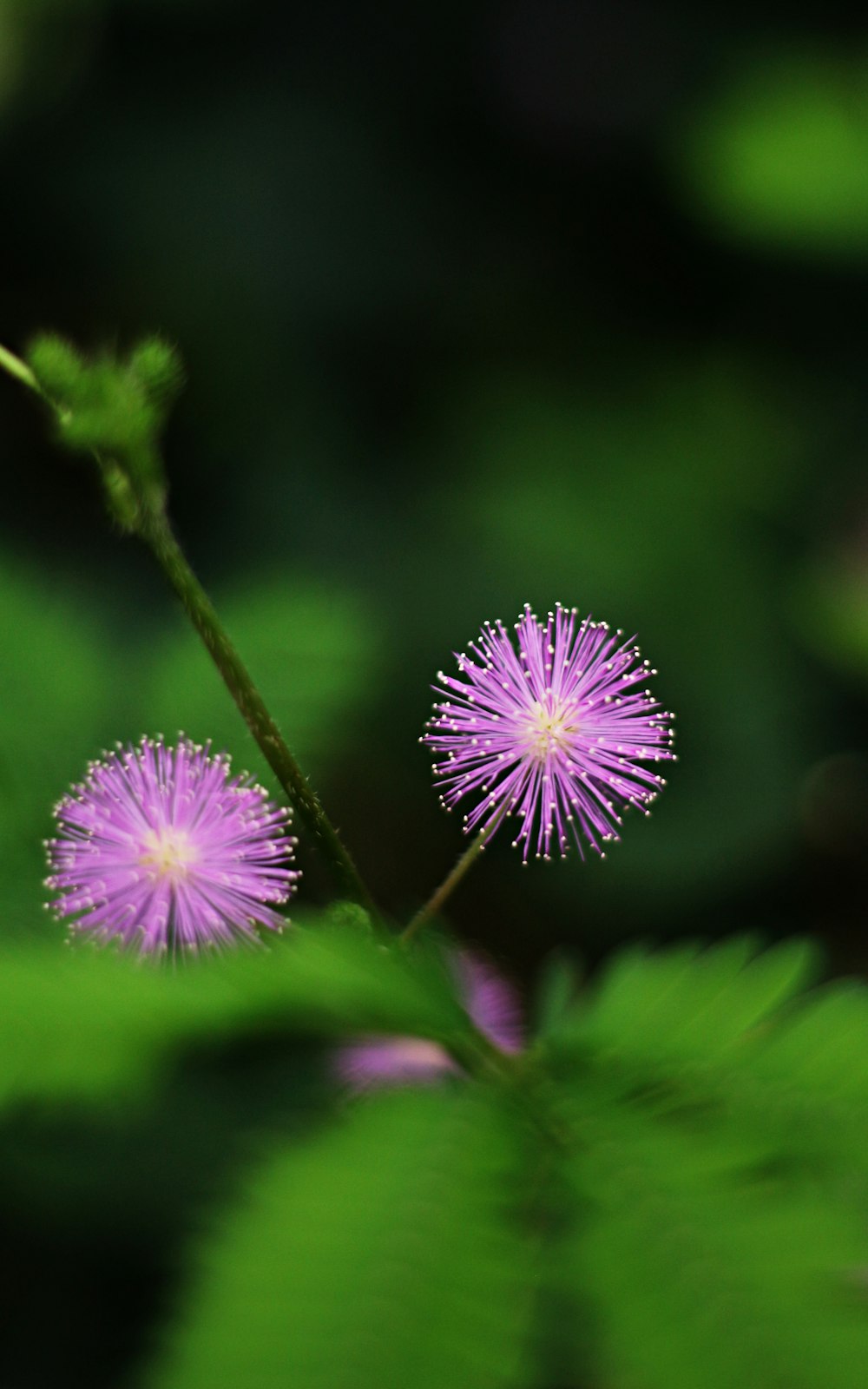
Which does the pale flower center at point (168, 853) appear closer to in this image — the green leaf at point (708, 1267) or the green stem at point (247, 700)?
the green stem at point (247, 700)

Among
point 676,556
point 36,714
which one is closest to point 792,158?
point 676,556

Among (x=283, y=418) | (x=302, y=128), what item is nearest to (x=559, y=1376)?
(x=283, y=418)

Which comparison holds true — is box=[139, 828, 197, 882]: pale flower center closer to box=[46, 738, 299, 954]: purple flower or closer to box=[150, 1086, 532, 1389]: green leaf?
box=[46, 738, 299, 954]: purple flower

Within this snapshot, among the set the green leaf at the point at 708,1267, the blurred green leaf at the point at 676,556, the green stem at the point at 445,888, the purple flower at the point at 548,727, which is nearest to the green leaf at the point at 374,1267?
the green leaf at the point at 708,1267

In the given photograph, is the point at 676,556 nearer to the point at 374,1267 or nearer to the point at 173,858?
the point at 173,858

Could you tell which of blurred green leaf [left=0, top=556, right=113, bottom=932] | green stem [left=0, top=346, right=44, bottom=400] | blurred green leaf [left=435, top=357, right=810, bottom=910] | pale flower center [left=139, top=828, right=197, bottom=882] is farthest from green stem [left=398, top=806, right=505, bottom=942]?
blurred green leaf [left=435, top=357, right=810, bottom=910]

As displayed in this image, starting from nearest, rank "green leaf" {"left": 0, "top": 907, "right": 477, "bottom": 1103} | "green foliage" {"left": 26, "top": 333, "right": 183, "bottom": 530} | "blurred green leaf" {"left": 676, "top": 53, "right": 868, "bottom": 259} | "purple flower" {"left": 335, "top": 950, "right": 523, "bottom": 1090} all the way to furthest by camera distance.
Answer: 1. "green leaf" {"left": 0, "top": 907, "right": 477, "bottom": 1103}
2. "green foliage" {"left": 26, "top": 333, "right": 183, "bottom": 530}
3. "purple flower" {"left": 335, "top": 950, "right": 523, "bottom": 1090}
4. "blurred green leaf" {"left": 676, "top": 53, "right": 868, "bottom": 259}
